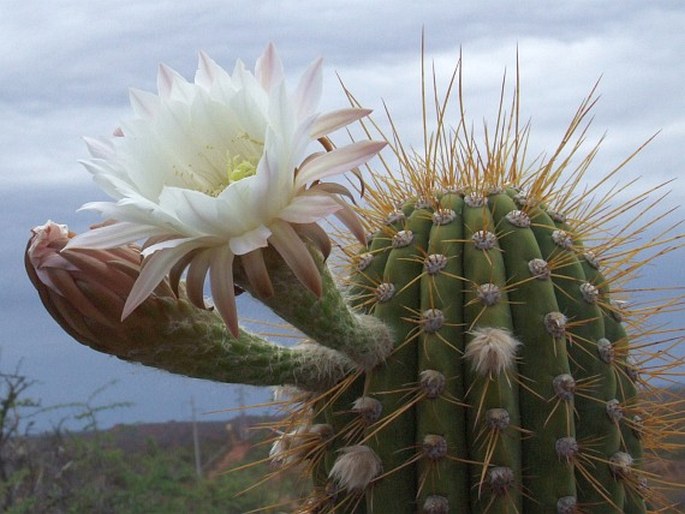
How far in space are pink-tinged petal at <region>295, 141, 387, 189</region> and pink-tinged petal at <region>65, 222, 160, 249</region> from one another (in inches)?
9.0

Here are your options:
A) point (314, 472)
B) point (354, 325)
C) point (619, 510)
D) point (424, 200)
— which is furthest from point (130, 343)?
point (619, 510)

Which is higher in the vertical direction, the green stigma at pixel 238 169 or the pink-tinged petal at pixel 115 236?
the green stigma at pixel 238 169

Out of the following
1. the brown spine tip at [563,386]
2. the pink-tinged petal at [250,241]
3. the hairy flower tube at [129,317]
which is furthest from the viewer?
the brown spine tip at [563,386]

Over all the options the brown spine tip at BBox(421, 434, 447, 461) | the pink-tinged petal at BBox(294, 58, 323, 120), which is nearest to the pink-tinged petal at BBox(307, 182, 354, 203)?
the pink-tinged petal at BBox(294, 58, 323, 120)

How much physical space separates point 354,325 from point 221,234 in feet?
1.12

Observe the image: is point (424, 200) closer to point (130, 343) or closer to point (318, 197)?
point (318, 197)

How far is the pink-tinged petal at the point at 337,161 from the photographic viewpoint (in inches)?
59.4

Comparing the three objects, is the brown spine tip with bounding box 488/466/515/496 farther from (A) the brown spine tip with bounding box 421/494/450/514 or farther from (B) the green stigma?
(B) the green stigma

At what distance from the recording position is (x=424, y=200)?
199 cm

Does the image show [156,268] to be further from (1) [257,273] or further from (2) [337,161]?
(2) [337,161]

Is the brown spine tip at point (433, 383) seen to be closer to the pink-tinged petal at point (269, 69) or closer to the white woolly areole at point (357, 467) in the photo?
the white woolly areole at point (357, 467)

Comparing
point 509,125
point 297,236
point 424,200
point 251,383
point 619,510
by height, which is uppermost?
point 509,125

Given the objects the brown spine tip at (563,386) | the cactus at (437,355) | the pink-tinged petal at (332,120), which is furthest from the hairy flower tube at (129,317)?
the brown spine tip at (563,386)

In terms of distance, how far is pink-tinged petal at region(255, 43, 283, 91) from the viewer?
1.59 metres
